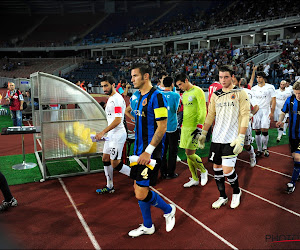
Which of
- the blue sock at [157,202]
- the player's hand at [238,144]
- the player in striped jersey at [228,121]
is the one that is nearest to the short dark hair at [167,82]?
the player in striped jersey at [228,121]

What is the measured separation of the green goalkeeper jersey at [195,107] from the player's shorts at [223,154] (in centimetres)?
104

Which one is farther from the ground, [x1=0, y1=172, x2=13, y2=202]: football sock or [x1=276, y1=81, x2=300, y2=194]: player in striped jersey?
[x1=276, y1=81, x2=300, y2=194]: player in striped jersey

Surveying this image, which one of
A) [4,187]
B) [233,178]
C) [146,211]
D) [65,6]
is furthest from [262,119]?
[65,6]

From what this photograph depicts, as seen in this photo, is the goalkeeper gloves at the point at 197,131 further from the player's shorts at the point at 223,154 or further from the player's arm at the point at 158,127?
the player's arm at the point at 158,127

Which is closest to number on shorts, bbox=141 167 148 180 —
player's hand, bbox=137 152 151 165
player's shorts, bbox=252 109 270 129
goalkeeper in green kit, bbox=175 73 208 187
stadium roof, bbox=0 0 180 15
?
player's hand, bbox=137 152 151 165

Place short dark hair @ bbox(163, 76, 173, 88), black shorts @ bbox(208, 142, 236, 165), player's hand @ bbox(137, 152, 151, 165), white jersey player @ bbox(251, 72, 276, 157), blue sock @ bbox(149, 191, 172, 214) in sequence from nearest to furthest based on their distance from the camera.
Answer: player's hand @ bbox(137, 152, 151, 165), blue sock @ bbox(149, 191, 172, 214), black shorts @ bbox(208, 142, 236, 165), short dark hair @ bbox(163, 76, 173, 88), white jersey player @ bbox(251, 72, 276, 157)

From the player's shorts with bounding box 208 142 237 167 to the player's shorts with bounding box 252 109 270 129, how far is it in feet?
12.7

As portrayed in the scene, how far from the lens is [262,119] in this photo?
7.77 metres

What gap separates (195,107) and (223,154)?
138cm

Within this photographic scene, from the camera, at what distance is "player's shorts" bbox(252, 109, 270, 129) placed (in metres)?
7.72

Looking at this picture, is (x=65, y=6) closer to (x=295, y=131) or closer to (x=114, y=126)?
(x=114, y=126)

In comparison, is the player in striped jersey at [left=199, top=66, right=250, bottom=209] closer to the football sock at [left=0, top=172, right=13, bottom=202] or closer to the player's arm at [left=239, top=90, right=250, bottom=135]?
the player's arm at [left=239, top=90, right=250, bottom=135]

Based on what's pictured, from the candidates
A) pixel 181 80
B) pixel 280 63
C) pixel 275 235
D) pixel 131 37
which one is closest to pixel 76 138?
pixel 181 80

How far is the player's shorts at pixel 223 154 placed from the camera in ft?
14.1
